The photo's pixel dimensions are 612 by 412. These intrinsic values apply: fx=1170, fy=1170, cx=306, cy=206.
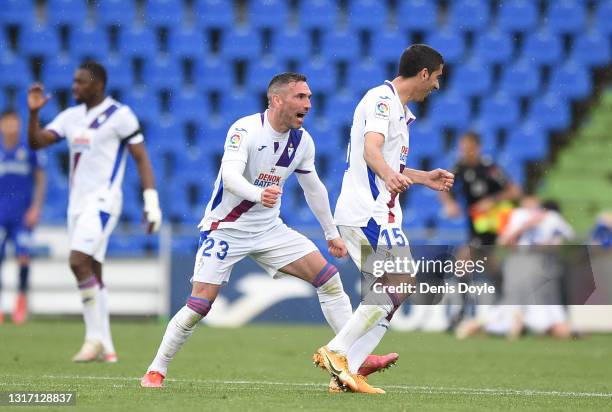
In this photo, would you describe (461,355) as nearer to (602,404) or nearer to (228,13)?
(602,404)

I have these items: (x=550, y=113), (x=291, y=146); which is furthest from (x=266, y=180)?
(x=550, y=113)

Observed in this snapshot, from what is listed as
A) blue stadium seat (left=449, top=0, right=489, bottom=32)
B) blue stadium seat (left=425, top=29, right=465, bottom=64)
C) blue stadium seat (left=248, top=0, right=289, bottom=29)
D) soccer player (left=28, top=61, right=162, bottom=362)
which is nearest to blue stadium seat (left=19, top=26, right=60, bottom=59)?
blue stadium seat (left=248, top=0, right=289, bottom=29)

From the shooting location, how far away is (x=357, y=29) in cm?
1934

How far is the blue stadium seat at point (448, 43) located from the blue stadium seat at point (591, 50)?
1.92 m

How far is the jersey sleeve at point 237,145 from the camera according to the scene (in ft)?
23.5

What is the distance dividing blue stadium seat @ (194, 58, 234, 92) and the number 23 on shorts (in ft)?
38.0

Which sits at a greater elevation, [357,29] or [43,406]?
[357,29]

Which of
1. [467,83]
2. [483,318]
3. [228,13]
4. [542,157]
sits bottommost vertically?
[483,318]

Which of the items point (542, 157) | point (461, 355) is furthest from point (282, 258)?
point (542, 157)

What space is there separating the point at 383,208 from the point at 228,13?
41.1 feet

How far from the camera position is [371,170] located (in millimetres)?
7309

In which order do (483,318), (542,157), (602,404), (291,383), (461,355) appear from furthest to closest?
(542,157), (483,318), (461,355), (291,383), (602,404)

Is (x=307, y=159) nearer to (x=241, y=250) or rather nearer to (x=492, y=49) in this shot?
(x=241, y=250)

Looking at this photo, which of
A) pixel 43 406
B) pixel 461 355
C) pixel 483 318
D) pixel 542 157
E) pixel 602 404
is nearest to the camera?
pixel 43 406
